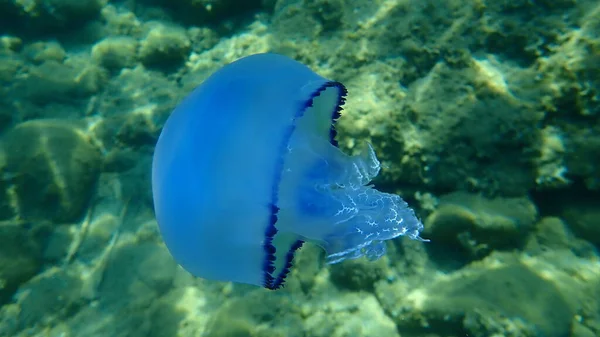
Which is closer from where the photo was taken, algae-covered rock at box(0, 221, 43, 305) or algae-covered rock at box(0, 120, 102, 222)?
algae-covered rock at box(0, 221, 43, 305)

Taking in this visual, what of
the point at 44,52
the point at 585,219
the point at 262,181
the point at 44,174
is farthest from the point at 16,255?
the point at 585,219

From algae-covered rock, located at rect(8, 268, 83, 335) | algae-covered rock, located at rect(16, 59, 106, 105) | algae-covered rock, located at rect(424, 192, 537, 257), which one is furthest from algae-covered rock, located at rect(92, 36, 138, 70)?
algae-covered rock, located at rect(424, 192, 537, 257)

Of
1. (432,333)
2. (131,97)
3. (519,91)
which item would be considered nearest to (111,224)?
(131,97)

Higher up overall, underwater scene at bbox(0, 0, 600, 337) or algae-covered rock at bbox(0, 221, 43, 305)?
underwater scene at bbox(0, 0, 600, 337)

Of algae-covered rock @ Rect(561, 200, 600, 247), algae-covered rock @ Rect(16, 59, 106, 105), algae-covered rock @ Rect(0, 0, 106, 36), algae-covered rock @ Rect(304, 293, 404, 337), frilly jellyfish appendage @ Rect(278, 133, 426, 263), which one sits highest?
algae-covered rock @ Rect(0, 0, 106, 36)

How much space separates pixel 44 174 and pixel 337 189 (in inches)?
176

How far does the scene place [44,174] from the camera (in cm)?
486

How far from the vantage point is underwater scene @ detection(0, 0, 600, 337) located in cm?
191

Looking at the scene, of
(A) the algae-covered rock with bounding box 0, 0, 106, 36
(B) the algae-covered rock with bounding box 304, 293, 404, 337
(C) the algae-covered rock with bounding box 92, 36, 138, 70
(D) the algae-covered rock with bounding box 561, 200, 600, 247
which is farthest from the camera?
(A) the algae-covered rock with bounding box 0, 0, 106, 36

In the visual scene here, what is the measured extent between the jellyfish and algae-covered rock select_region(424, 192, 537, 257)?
1255 millimetres

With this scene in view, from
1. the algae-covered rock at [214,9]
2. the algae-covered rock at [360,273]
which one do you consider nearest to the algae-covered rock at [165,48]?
the algae-covered rock at [214,9]

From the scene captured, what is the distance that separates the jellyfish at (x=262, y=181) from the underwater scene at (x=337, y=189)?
0.04 feet

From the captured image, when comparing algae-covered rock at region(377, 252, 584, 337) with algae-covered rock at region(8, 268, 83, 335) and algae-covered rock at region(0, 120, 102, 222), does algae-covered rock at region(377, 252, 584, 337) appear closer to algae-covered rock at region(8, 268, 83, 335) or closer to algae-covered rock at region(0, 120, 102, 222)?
algae-covered rock at region(8, 268, 83, 335)

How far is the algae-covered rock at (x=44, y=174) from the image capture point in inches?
189
